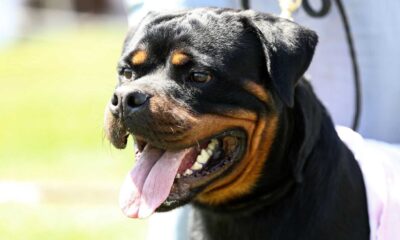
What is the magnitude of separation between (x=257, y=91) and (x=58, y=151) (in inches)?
207

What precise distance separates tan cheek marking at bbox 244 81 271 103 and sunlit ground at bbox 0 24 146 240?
0.59 meters

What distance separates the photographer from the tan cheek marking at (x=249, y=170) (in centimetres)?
320

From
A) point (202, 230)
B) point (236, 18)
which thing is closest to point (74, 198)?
point (202, 230)

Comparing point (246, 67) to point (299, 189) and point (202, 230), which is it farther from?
point (202, 230)

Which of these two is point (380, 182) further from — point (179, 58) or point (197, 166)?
point (179, 58)

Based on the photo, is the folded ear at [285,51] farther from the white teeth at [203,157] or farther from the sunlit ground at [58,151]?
the sunlit ground at [58,151]

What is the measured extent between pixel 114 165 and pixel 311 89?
431cm

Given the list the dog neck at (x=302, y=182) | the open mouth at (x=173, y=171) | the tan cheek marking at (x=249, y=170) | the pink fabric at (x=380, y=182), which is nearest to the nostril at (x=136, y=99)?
the open mouth at (x=173, y=171)

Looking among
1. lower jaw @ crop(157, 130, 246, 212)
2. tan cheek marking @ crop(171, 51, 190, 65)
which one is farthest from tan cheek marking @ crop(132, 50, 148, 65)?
lower jaw @ crop(157, 130, 246, 212)

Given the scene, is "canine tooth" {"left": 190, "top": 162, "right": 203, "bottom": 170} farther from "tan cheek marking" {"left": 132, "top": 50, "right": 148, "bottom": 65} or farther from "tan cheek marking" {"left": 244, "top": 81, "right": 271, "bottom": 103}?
"tan cheek marking" {"left": 132, "top": 50, "right": 148, "bottom": 65}

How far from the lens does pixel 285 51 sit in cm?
313

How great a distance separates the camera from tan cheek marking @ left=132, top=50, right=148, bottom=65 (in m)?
3.22

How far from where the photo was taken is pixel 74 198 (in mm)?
6227

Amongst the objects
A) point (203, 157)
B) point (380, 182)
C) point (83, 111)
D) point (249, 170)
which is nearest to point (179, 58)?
point (203, 157)
